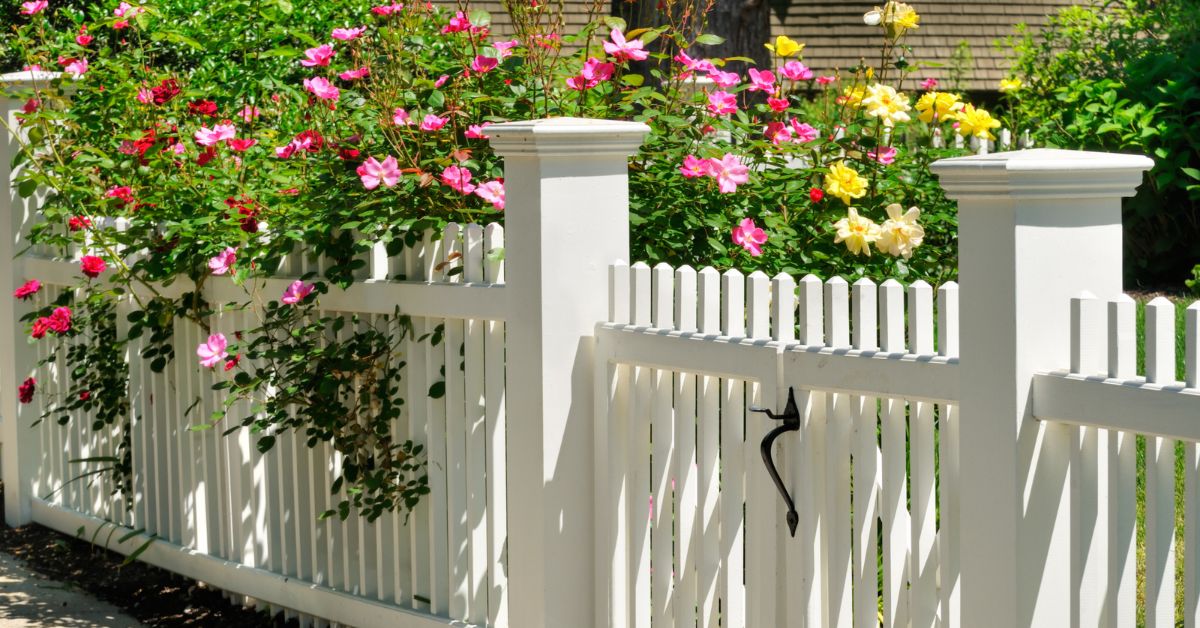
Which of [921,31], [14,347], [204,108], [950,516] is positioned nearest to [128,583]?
[14,347]

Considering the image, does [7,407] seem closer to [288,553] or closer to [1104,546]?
[288,553]

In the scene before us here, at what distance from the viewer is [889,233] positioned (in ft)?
12.2

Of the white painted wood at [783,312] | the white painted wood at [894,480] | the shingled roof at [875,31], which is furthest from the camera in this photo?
the shingled roof at [875,31]

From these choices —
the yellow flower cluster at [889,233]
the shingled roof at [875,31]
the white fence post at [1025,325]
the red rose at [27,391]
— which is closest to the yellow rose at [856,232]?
the yellow flower cluster at [889,233]

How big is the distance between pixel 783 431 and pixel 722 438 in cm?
23

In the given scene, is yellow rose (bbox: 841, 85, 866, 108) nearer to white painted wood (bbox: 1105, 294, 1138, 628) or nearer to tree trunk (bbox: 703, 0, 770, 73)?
white painted wood (bbox: 1105, 294, 1138, 628)

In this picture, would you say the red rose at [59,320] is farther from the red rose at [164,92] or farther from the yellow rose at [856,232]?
the yellow rose at [856,232]

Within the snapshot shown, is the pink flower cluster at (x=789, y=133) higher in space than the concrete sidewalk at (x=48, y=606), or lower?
higher

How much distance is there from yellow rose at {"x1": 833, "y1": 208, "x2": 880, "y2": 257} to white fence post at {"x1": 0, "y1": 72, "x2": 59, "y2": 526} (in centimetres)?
378

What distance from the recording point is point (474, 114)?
4328mm

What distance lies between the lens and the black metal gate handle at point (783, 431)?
3.06 metres

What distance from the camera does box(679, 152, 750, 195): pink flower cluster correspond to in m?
4.01

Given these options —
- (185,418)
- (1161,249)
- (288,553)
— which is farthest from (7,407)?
(1161,249)

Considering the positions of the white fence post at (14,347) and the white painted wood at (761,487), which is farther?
the white fence post at (14,347)
